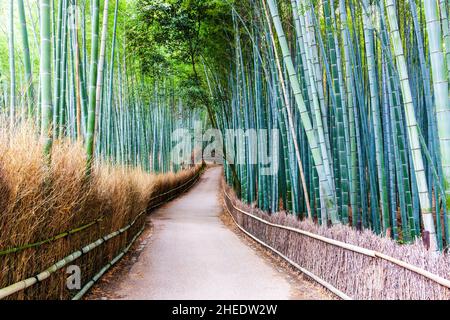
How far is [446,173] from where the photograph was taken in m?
2.28

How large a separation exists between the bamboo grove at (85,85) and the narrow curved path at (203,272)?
1270 mm

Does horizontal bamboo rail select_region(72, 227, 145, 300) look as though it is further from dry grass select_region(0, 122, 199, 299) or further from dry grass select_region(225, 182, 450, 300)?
dry grass select_region(225, 182, 450, 300)

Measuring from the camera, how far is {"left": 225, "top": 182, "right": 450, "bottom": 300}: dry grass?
89.1 inches

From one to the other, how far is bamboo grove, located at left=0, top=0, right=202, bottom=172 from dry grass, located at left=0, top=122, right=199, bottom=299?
216 mm

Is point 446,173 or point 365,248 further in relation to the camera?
point 365,248

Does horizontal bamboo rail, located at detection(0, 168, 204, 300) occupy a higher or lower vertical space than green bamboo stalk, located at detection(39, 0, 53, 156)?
lower

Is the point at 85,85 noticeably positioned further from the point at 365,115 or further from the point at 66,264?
the point at 365,115

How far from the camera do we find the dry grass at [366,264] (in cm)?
226

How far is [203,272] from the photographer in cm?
421

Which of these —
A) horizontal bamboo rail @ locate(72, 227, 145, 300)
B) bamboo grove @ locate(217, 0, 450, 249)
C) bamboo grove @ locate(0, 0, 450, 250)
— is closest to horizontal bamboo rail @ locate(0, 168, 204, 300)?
horizontal bamboo rail @ locate(72, 227, 145, 300)

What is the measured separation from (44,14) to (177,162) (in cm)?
1818

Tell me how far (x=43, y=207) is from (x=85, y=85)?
9.80 feet
